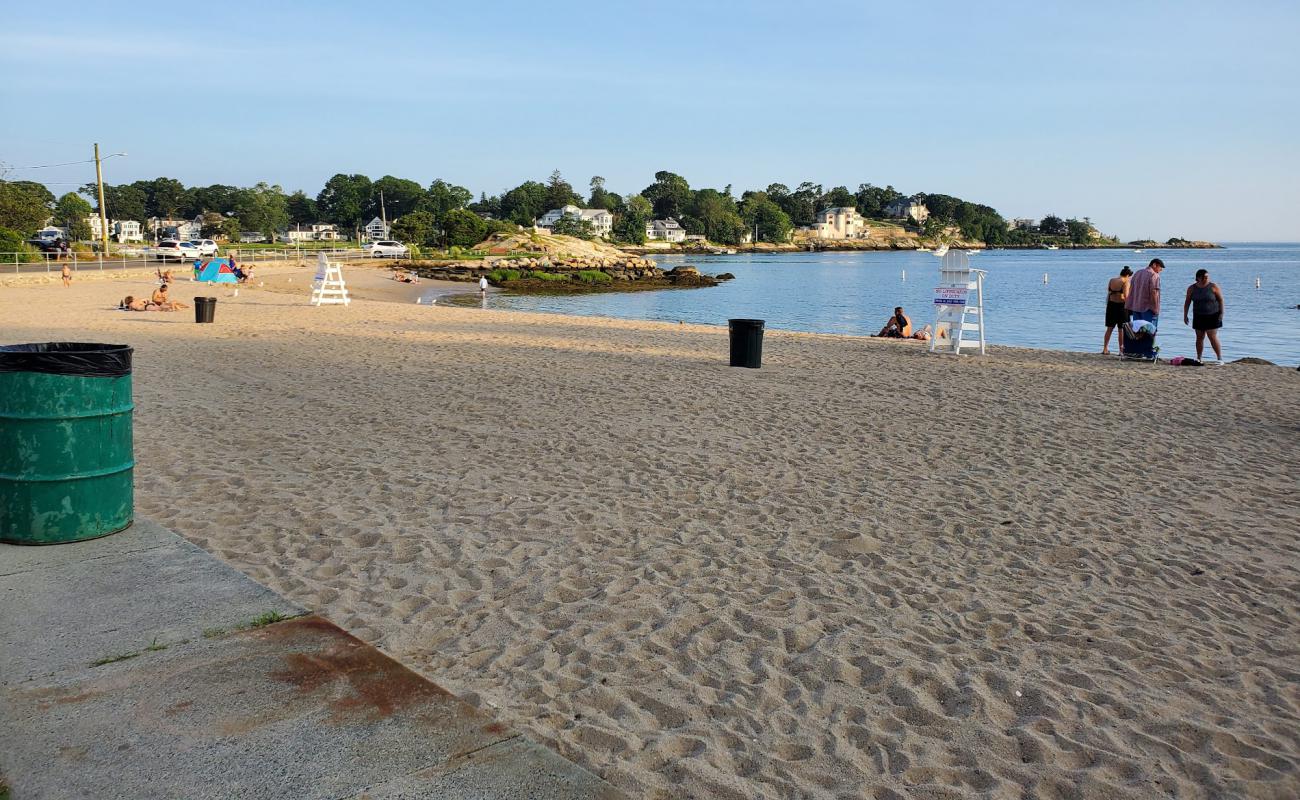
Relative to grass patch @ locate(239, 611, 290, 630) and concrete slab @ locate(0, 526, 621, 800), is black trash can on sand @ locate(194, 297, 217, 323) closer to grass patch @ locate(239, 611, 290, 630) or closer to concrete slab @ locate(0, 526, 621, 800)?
concrete slab @ locate(0, 526, 621, 800)

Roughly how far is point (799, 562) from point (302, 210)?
19482 centimetres

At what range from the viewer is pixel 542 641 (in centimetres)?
404

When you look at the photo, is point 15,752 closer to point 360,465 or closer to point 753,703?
point 753,703

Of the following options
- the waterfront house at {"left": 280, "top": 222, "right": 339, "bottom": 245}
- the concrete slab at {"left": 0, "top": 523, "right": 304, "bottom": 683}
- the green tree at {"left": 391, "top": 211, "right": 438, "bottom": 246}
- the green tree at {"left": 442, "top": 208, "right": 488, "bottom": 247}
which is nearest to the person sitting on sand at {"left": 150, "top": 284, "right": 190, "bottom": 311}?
the concrete slab at {"left": 0, "top": 523, "right": 304, "bottom": 683}

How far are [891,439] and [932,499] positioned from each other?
2137 millimetres

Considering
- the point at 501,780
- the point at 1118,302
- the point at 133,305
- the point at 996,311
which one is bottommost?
the point at 996,311

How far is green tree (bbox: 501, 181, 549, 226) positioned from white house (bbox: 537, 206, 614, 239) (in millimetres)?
3713

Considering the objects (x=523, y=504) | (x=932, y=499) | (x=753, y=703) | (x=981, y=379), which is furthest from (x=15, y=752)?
(x=981, y=379)

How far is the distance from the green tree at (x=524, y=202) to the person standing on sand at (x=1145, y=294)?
16474 centimetres

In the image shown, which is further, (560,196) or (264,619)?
(560,196)

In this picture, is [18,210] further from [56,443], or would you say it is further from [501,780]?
[501,780]

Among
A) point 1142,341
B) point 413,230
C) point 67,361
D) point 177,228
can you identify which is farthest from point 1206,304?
point 177,228

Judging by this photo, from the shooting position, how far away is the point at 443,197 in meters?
165

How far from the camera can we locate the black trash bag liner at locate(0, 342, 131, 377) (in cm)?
437
